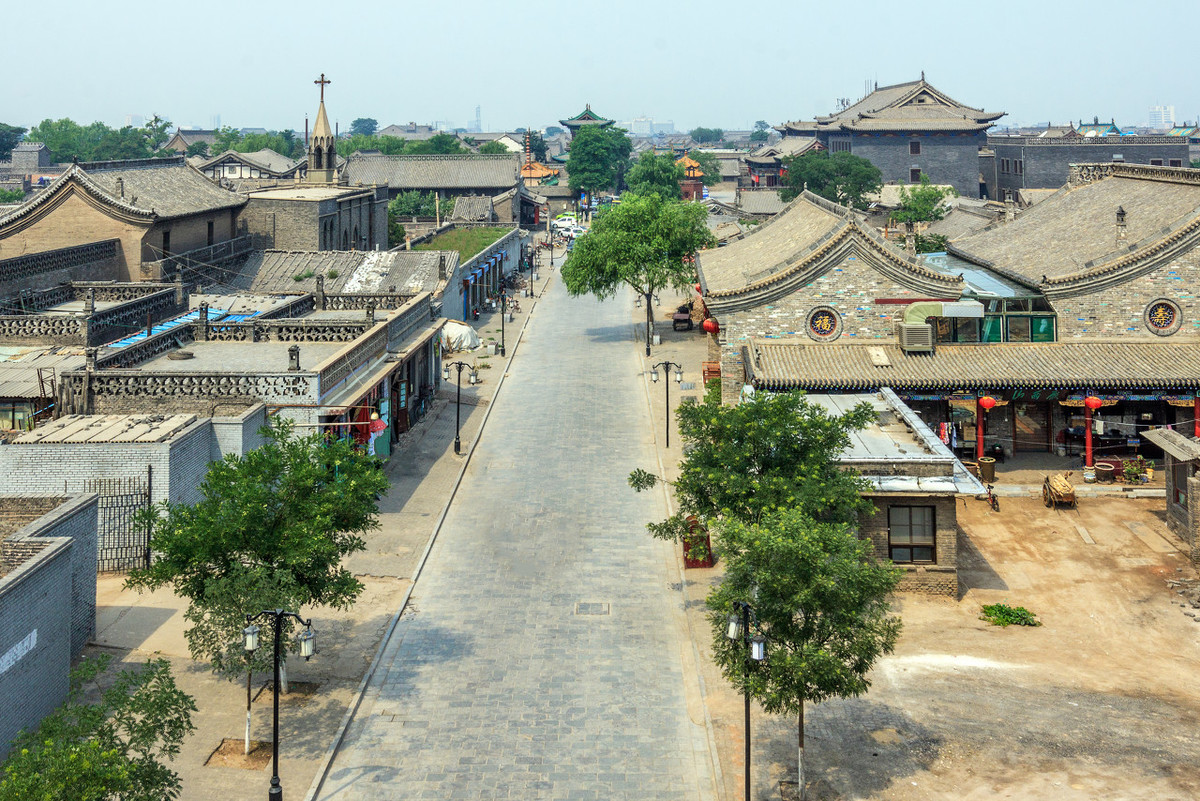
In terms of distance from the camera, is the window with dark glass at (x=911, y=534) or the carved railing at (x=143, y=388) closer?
the window with dark glass at (x=911, y=534)

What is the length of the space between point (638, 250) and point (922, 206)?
42216mm

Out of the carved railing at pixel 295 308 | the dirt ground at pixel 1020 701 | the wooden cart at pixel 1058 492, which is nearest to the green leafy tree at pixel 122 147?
the carved railing at pixel 295 308

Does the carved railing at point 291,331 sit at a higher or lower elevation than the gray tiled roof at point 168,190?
lower

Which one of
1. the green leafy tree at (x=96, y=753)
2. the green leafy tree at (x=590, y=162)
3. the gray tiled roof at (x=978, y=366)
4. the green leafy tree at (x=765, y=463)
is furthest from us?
the green leafy tree at (x=590, y=162)

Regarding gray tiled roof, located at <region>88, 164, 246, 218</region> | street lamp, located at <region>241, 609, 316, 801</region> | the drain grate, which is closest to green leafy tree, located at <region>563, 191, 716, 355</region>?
gray tiled roof, located at <region>88, 164, 246, 218</region>

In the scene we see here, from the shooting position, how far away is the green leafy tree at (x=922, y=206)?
89.7 meters

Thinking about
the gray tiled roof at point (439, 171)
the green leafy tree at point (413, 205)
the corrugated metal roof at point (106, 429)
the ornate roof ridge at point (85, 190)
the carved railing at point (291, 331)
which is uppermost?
the gray tiled roof at point (439, 171)

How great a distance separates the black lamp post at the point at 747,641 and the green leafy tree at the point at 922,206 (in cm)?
7441

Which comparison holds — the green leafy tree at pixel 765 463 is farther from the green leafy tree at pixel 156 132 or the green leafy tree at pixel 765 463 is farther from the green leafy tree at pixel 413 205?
the green leafy tree at pixel 156 132

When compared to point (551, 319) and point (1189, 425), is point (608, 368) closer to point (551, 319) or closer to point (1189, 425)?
point (551, 319)

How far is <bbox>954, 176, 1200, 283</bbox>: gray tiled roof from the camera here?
133 feet

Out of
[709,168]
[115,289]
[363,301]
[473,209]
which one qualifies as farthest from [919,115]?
[115,289]

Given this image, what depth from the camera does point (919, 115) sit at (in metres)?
118

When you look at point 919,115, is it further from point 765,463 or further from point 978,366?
point 765,463
